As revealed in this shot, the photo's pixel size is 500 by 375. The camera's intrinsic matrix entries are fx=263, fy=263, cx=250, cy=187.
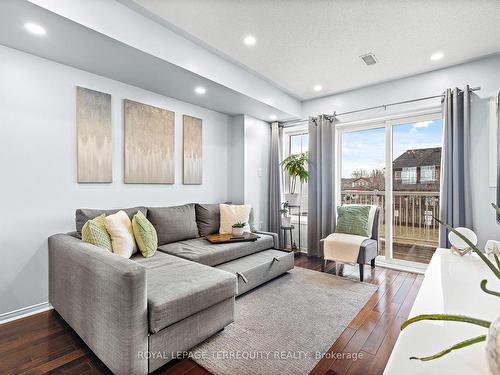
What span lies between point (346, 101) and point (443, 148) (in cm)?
151

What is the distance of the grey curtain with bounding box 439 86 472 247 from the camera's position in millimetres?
3010

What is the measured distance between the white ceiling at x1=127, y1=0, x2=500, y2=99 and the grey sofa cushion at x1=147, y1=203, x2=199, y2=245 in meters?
1.89

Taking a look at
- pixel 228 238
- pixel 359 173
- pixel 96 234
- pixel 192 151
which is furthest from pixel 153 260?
pixel 359 173

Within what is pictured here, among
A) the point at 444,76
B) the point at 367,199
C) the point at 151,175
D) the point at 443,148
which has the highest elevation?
the point at 444,76

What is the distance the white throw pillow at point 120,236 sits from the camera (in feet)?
7.67

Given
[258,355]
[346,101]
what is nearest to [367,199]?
[346,101]

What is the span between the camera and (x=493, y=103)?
115 inches

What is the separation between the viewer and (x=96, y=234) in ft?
7.15

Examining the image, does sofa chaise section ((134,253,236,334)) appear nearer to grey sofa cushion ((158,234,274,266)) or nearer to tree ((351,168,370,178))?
grey sofa cushion ((158,234,274,266))

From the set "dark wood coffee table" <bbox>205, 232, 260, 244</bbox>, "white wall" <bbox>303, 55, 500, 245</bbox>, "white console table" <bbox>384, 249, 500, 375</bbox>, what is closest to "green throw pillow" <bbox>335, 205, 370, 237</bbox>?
"white wall" <bbox>303, 55, 500, 245</bbox>

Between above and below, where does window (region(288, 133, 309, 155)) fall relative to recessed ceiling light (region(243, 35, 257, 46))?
below

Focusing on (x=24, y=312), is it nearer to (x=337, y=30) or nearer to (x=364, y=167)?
(x=337, y=30)

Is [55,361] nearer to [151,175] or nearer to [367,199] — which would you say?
[151,175]

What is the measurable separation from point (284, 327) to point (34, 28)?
299cm
